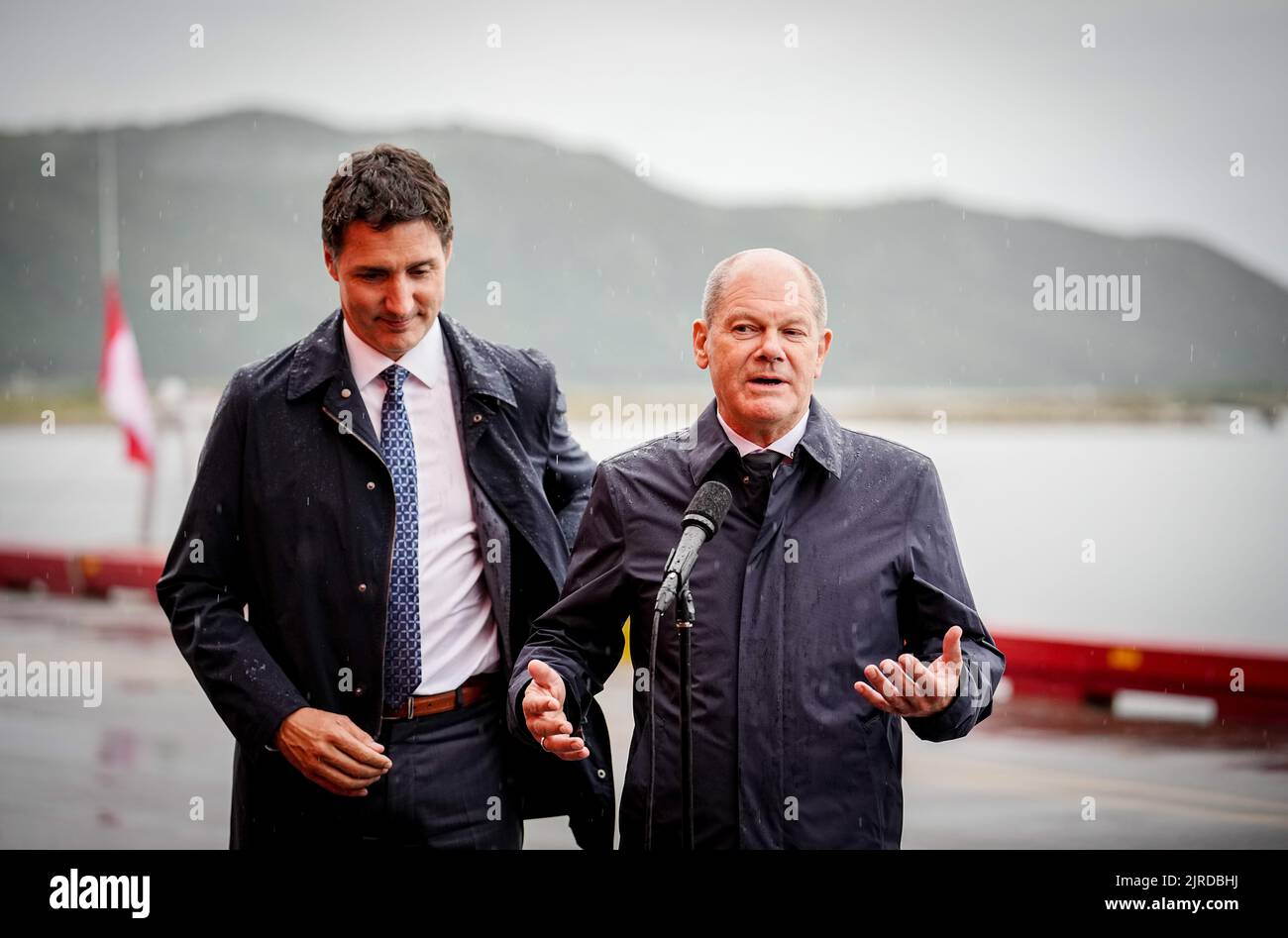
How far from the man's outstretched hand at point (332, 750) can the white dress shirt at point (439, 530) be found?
0.19m

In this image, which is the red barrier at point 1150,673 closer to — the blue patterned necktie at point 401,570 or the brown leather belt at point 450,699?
the brown leather belt at point 450,699

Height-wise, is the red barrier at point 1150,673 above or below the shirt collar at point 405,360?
below

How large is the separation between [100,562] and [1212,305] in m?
77.0

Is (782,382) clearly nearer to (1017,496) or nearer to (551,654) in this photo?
(551,654)

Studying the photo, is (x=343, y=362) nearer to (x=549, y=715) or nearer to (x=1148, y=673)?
(x=549, y=715)

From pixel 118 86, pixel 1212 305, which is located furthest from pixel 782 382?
pixel 118 86

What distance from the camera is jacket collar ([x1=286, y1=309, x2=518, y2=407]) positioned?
267 cm

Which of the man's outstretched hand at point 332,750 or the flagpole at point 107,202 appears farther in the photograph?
the flagpole at point 107,202

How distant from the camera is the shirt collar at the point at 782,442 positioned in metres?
2.47

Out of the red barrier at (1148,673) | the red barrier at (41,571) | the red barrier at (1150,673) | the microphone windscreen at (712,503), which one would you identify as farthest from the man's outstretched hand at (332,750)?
the red barrier at (41,571)

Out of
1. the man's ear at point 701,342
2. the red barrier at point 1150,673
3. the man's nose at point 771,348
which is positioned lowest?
the red barrier at point 1150,673

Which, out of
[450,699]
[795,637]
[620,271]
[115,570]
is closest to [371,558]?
[450,699]

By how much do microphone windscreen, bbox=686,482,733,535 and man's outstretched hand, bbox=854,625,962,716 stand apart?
32 centimetres
